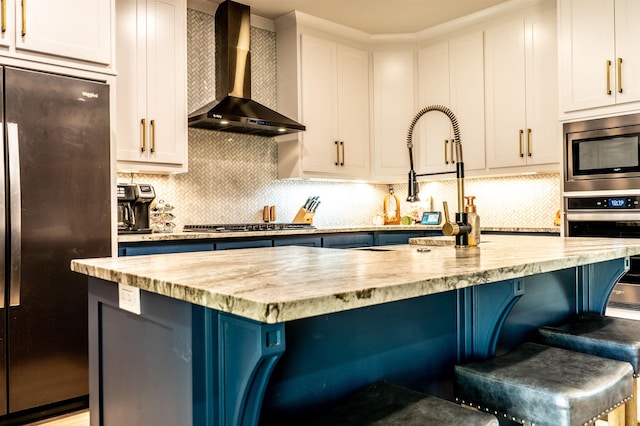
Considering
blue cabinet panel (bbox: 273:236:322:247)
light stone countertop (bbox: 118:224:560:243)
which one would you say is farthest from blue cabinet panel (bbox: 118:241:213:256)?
blue cabinet panel (bbox: 273:236:322:247)

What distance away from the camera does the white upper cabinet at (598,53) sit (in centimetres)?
320

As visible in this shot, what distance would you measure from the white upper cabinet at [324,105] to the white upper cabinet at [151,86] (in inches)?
41.0

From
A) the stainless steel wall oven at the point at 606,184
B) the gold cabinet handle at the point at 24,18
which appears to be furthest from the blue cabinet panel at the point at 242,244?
the stainless steel wall oven at the point at 606,184

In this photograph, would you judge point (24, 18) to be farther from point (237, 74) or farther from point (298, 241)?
point (298, 241)

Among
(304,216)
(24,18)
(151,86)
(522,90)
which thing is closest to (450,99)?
(522,90)

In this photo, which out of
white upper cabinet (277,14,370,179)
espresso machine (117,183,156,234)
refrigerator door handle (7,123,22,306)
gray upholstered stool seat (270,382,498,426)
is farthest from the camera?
white upper cabinet (277,14,370,179)

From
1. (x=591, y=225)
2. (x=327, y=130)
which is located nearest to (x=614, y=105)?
(x=591, y=225)

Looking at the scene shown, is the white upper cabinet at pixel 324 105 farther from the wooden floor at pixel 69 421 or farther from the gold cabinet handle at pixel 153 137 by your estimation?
the wooden floor at pixel 69 421

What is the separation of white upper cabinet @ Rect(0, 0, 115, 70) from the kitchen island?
167cm

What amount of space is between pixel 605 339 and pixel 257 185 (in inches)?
119

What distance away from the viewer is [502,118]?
4.04 m

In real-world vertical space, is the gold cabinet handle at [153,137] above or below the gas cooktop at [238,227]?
above

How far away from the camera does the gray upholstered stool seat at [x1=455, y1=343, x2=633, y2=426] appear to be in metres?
1.20

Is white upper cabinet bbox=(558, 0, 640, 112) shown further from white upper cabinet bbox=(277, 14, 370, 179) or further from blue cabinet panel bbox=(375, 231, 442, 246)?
white upper cabinet bbox=(277, 14, 370, 179)
